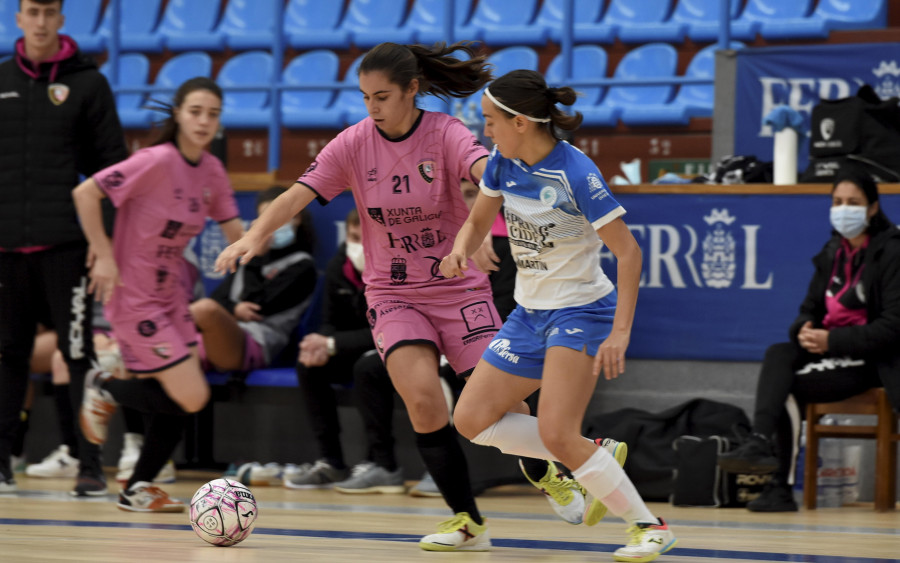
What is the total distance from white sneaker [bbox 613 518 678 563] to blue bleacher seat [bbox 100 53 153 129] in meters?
9.82

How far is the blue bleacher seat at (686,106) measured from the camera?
1064cm

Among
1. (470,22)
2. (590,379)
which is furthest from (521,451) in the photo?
(470,22)

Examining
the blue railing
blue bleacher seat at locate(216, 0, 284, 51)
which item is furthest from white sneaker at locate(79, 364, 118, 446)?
blue bleacher seat at locate(216, 0, 284, 51)

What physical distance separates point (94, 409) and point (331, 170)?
225 centimetres

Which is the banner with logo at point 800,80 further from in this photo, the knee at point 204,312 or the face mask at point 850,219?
the knee at point 204,312

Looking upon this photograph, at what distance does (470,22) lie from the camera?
12547 mm

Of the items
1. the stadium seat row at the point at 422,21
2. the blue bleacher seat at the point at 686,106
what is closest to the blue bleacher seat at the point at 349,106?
the stadium seat row at the point at 422,21

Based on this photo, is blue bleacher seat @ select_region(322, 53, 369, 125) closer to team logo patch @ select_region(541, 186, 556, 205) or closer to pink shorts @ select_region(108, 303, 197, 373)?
pink shorts @ select_region(108, 303, 197, 373)

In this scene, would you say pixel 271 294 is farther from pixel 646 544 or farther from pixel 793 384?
pixel 646 544

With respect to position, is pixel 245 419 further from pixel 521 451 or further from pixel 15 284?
pixel 521 451

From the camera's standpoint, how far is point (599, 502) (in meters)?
4.07

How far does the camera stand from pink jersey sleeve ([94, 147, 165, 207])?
5.52 meters

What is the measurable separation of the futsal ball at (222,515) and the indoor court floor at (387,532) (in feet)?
0.16

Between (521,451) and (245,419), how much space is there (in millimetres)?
3798
